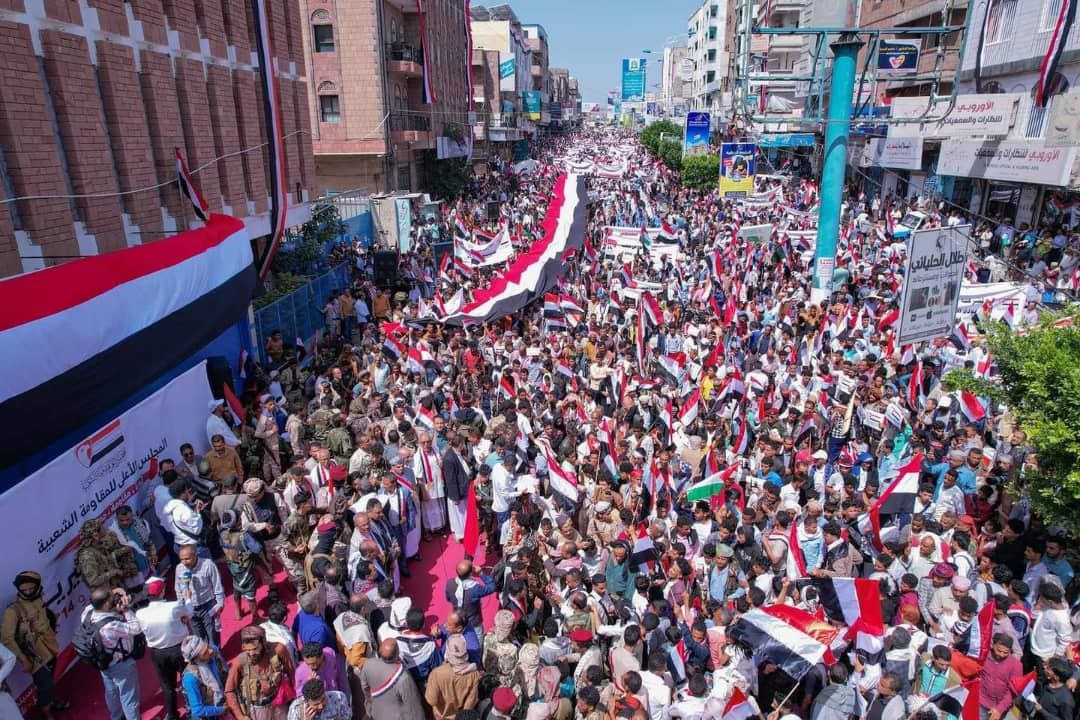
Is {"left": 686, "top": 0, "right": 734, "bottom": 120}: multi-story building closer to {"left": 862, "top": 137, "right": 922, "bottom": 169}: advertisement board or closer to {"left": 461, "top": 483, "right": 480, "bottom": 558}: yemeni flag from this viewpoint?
{"left": 862, "top": 137, "right": 922, "bottom": 169}: advertisement board

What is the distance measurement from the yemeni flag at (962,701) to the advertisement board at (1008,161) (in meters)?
18.2

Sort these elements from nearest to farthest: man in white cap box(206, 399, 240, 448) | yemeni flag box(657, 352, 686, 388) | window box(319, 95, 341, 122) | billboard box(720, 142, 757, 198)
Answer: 1. man in white cap box(206, 399, 240, 448)
2. yemeni flag box(657, 352, 686, 388)
3. billboard box(720, 142, 757, 198)
4. window box(319, 95, 341, 122)

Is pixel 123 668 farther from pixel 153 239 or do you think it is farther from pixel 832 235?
pixel 832 235

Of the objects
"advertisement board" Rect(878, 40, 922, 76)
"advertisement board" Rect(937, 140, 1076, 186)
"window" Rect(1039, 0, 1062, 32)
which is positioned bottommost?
"advertisement board" Rect(937, 140, 1076, 186)

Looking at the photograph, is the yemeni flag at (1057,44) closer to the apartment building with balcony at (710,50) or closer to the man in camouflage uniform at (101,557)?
the man in camouflage uniform at (101,557)

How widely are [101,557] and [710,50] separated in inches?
3525

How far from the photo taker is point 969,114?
23.3m

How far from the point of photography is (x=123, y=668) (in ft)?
19.2

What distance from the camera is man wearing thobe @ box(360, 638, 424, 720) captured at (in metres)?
5.16

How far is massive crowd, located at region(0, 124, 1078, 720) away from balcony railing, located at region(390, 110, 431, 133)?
21.6 metres

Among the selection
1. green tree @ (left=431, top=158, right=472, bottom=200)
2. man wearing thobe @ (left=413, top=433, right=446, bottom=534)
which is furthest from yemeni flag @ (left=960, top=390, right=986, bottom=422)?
green tree @ (left=431, top=158, right=472, bottom=200)

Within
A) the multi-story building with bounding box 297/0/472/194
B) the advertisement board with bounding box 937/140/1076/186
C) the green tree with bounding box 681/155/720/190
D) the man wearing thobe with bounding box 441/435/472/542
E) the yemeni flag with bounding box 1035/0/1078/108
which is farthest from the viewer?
the green tree with bounding box 681/155/720/190

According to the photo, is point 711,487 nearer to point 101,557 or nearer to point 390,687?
point 390,687

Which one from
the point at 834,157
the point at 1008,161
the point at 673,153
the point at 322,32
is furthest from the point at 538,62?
the point at 834,157
